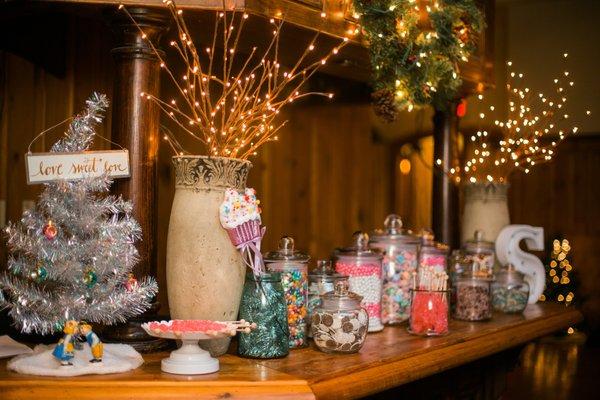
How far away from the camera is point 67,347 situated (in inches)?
65.1

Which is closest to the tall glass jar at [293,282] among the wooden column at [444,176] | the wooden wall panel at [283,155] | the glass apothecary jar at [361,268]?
the glass apothecary jar at [361,268]

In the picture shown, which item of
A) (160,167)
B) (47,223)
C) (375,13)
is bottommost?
(47,223)

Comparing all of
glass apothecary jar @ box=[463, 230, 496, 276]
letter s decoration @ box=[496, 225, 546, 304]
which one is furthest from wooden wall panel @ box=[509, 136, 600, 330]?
glass apothecary jar @ box=[463, 230, 496, 276]

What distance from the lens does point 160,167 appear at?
302 centimetres

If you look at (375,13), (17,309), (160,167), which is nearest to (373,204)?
(160,167)

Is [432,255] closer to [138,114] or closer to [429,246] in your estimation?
[429,246]

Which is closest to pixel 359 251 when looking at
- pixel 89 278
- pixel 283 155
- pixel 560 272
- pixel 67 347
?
pixel 89 278

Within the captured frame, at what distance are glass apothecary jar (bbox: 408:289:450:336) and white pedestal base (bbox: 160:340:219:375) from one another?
2.72 feet

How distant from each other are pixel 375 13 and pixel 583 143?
13.3 ft

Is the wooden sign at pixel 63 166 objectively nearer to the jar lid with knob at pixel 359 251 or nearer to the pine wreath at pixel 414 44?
the jar lid with knob at pixel 359 251

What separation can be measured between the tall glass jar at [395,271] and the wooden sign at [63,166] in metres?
0.99

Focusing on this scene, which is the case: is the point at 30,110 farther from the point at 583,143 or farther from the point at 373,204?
the point at 583,143

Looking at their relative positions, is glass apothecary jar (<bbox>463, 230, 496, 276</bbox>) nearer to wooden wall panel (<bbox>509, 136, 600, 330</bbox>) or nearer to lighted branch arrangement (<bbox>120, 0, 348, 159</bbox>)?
lighted branch arrangement (<bbox>120, 0, 348, 159</bbox>)

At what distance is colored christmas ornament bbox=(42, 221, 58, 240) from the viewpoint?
1.77 meters
